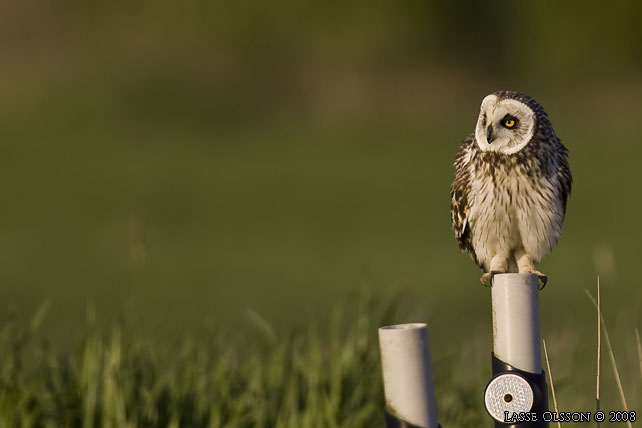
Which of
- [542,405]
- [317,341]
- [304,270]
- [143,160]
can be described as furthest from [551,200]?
[143,160]

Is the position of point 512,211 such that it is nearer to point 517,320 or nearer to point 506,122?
point 517,320

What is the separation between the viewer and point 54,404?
14.8 feet

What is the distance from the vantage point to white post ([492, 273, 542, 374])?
2.28m

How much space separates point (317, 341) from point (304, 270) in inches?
667

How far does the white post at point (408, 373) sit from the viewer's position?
2.29 metres

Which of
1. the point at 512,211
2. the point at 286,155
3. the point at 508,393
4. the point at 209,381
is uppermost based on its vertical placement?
the point at 286,155

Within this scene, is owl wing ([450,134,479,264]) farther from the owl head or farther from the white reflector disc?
the white reflector disc

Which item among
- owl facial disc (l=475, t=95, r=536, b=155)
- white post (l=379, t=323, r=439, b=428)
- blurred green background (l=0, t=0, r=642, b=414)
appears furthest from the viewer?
blurred green background (l=0, t=0, r=642, b=414)

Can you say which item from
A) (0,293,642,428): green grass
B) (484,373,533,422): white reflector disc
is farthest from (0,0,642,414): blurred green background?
(484,373,533,422): white reflector disc

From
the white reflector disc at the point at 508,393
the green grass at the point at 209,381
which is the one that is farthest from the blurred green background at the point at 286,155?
the white reflector disc at the point at 508,393

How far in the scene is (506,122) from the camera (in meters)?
2.02

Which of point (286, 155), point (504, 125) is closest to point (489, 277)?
point (504, 125)

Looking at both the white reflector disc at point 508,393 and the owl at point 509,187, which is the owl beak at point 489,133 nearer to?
the owl at point 509,187

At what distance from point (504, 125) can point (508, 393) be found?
24.2 inches
